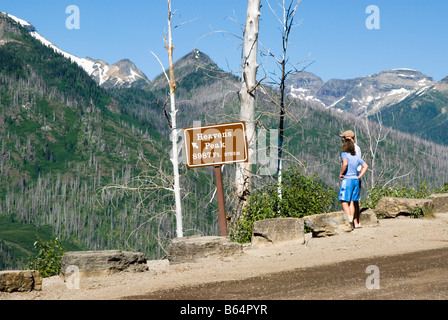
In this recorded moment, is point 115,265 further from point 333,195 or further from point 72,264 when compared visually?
point 333,195

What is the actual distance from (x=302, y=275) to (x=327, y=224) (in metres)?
4.32

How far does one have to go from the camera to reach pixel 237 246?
35.1 feet

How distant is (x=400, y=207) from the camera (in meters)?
15.5

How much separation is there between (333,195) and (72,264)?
26.2 feet

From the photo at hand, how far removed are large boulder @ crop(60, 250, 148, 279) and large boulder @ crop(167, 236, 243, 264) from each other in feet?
2.96

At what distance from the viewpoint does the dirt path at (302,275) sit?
7242 millimetres

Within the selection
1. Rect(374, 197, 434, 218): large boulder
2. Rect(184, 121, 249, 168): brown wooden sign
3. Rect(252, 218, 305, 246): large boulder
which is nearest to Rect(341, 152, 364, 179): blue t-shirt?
Rect(252, 218, 305, 246): large boulder

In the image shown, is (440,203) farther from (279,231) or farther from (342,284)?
(342,284)

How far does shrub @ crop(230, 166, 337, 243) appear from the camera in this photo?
1327cm

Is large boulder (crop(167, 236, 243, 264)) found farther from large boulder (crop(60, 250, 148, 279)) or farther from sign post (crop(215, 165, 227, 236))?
sign post (crop(215, 165, 227, 236))

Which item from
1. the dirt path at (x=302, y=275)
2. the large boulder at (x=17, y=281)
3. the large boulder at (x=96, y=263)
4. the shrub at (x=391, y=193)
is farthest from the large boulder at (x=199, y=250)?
the shrub at (x=391, y=193)

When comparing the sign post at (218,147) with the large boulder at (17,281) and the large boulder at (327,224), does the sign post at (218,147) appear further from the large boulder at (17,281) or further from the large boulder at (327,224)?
the large boulder at (17,281)
